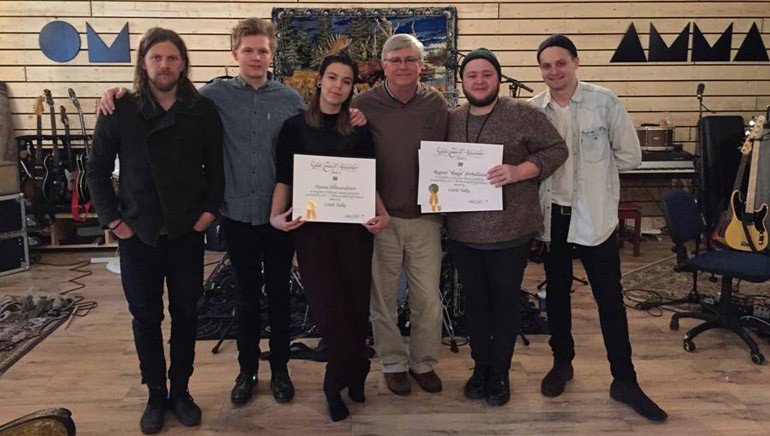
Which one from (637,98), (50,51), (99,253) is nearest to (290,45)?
(50,51)

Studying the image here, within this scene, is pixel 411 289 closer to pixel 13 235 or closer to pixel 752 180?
pixel 752 180

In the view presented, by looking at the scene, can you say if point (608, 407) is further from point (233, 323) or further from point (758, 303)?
point (233, 323)

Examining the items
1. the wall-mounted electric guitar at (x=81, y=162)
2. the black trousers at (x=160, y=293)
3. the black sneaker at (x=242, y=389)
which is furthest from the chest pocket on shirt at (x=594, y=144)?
the wall-mounted electric guitar at (x=81, y=162)

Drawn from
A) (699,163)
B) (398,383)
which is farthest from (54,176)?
(699,163)

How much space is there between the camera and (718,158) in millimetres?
4727

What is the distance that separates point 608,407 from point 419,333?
93 cm

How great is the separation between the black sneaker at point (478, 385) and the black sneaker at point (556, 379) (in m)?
0.30

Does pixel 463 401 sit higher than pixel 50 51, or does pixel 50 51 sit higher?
pixel 50 51

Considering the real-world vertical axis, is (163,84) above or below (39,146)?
above

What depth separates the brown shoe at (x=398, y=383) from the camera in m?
2.84

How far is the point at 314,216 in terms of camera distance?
2.43 meters

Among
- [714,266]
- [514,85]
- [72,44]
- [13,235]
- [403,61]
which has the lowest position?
[13,235]

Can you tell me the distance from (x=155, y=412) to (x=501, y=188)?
1.78 meters

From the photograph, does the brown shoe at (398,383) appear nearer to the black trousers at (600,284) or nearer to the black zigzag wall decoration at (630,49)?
the black trousers at (600,284)
